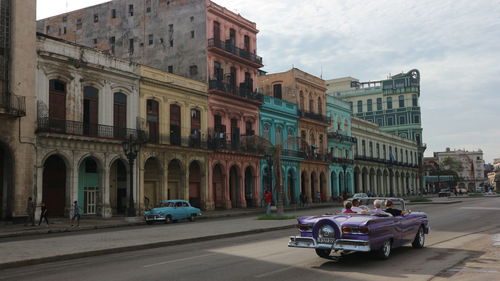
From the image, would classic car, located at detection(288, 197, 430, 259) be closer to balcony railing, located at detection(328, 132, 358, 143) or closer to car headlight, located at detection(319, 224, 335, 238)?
car headlight, located at detection(319, 224, 335, 238)

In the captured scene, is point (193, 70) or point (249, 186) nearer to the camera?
point (193, 70)

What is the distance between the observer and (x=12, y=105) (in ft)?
84.0

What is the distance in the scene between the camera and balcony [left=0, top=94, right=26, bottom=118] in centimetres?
2498

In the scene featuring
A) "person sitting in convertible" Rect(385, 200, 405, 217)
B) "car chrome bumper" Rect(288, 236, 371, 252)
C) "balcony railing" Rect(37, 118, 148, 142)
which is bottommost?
"car chrome bumper" Rect(288, 236, 371, 252)

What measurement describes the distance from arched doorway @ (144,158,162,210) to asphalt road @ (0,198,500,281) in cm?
2135

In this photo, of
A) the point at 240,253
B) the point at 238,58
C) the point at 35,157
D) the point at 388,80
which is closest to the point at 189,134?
the point at 238,58

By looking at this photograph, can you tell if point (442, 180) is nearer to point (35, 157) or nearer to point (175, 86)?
point (175, 86)

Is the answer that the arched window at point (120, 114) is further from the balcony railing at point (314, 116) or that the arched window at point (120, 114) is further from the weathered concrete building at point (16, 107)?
the balcony railing at point (314, 116)

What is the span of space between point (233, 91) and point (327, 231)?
33.9 m

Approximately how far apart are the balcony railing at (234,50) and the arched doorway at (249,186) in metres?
10.1

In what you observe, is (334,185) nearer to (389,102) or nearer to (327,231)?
(389,102)

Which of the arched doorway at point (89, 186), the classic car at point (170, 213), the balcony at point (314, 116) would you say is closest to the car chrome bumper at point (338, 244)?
the classic car at point (170, 213)

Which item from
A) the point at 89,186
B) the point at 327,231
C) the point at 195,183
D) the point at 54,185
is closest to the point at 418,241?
the point at 327,231

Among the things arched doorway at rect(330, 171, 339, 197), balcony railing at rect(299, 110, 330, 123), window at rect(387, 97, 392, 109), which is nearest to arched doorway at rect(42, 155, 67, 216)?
balcony railing at rect(299, 110, 330, 123)
